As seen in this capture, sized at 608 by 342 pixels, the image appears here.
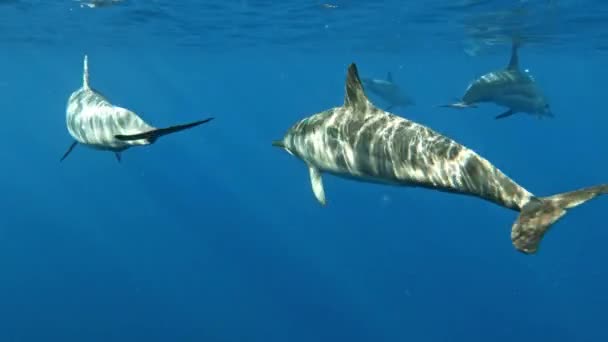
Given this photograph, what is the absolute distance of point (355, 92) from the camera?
22.7 ft

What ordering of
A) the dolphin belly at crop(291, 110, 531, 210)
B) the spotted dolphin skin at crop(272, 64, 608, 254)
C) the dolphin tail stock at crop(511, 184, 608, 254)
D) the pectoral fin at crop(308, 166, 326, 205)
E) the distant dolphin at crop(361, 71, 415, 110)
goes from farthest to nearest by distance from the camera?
the distant dolphin at crop(361, 71, 415, 110) → the pectoral fin at crop(308, 166, 326, 205) → the dolphin belly at crop(291, 110, 531, 210) → the spotted dolphin skin at crop(272, 64, 608, 254) → the dolphin tail stock at crop(511, 184, 608, 254)

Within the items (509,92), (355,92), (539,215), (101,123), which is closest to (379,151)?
(355,92)

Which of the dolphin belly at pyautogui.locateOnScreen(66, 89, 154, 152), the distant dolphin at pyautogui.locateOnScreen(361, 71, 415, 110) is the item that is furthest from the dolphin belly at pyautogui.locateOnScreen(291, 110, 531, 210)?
the distant dolphin at pyautogui.locateOnScreen(361, 71, 415, 110)

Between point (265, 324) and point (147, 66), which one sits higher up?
point (147, 66)

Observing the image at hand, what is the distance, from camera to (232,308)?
31969 millimetres

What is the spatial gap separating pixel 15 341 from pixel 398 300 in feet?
67.0

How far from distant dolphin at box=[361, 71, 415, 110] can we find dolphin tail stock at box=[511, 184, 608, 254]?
722 inches

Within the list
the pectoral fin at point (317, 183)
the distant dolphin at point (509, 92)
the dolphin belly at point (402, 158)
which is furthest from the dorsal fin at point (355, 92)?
the distant dolphin at point (509, 92)

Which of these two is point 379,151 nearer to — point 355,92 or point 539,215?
point 355,92

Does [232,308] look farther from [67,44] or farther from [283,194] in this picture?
[283,194]

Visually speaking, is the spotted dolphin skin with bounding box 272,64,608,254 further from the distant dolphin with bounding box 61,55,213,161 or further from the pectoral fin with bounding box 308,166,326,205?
the distant dolphin with bounding box 61,55,213,161

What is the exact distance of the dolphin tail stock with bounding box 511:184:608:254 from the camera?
445 cm

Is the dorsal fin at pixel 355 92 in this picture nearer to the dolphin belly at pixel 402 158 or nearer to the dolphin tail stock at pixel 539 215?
the dolphin belly at pixel 402 158

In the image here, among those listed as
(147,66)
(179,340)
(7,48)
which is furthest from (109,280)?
(147,66)
